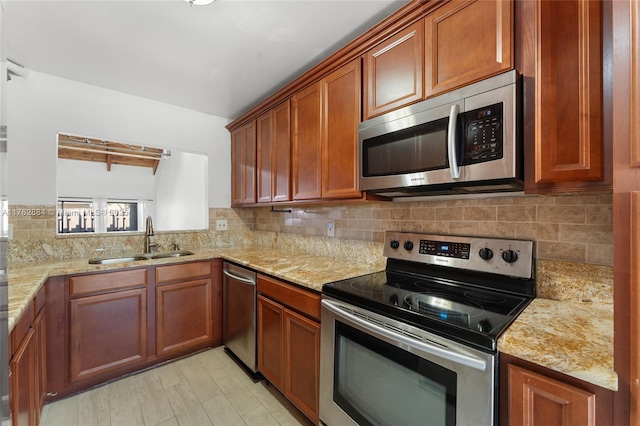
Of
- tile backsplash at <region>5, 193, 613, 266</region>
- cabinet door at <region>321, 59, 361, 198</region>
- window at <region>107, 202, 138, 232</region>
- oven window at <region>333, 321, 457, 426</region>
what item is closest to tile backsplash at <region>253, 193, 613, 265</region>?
tile backsplash at <region>5, 193, 613, 266</region>

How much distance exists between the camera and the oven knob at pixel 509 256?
1316 mm

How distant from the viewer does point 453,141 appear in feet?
3.87

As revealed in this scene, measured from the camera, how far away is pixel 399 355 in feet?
3.71

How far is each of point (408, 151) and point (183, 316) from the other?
222cm

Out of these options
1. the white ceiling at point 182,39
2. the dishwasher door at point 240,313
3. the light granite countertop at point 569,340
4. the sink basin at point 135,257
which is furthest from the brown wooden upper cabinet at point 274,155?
the light granite countertop at point 569,340

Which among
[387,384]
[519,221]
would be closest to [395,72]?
[519,221]

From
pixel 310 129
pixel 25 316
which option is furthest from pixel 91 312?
pixel 310 129

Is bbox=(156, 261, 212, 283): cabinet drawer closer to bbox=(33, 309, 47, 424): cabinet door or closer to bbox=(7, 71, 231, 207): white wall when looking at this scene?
bbox=(33, 309, 47, 424): cabinet door

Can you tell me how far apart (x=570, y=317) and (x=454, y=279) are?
51cm

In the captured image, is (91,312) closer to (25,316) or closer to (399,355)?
(25,316)

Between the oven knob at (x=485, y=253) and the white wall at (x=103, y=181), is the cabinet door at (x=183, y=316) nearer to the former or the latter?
the white wall at (x=103, y=181)

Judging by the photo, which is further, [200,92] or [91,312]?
[200,92]

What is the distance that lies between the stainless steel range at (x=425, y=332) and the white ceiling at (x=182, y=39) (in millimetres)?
1409

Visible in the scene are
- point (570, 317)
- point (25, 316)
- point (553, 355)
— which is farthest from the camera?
point (25, 316)
